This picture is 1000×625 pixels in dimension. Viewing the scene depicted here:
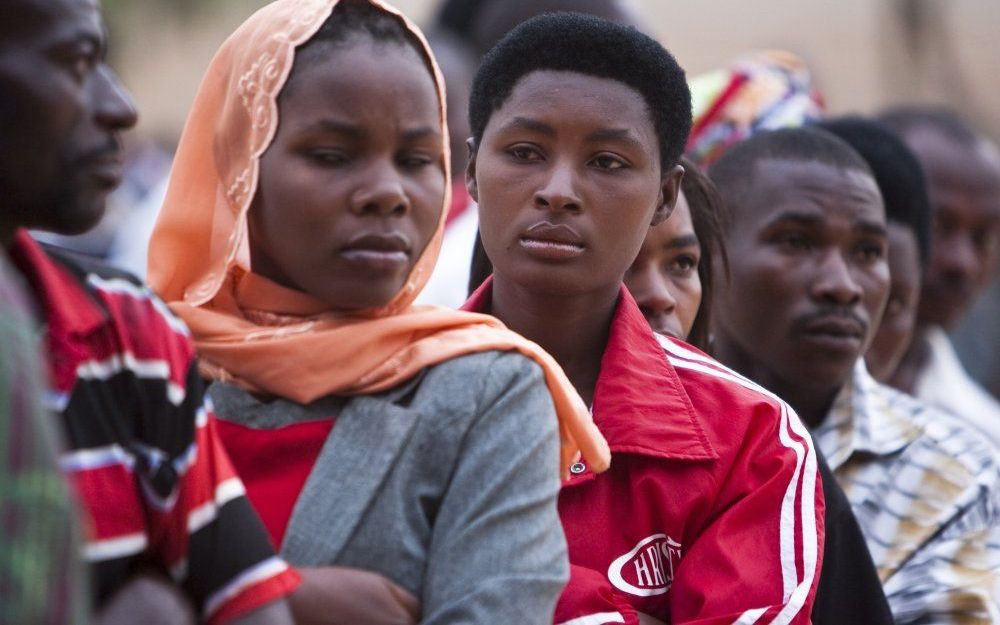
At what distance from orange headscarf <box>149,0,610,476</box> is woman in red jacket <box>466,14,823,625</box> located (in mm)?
→ 244

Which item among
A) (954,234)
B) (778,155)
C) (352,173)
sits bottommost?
(954,234)

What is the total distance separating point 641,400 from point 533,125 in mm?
583

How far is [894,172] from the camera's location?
4.80 meters

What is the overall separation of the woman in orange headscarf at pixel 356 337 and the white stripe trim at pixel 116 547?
1.13 feet

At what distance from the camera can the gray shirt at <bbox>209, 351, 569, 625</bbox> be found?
2.35 metres

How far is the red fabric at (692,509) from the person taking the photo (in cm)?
280

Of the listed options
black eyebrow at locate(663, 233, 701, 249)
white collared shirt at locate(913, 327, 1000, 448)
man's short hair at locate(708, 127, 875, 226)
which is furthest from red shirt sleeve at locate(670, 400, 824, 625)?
white collared shirt at locate(913, 327, 1000, 448)

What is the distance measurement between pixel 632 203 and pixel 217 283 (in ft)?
2.89

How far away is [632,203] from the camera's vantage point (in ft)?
10.3

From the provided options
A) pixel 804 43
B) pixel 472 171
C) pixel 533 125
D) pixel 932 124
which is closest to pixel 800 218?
pixel 472 171

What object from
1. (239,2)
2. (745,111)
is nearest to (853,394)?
(745,111)

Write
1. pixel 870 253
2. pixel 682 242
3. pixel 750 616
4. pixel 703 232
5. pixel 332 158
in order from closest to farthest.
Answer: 1. pixel 332 158
2. pixel 750 616
3. pixel 682 242
4. pixel 703 232
5. pixel 870 253

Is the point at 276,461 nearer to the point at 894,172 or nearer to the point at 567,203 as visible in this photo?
the point at 567,203

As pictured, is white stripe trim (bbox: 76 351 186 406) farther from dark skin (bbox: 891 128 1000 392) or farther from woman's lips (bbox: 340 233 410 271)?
dark skin (bbox: 891 128 1000 392)
